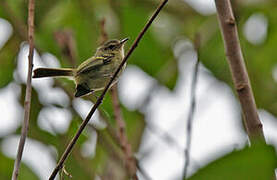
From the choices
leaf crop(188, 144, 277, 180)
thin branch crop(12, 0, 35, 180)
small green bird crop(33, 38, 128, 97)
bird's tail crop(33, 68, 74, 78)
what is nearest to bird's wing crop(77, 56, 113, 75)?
small green bird crop(33, 38, 128, 97)

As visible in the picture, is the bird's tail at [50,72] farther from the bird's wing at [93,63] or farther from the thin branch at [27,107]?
the thin branch at [27,107]

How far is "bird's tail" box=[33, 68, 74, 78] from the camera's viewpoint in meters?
3.10

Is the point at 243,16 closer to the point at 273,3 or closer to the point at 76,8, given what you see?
the point at 273,3

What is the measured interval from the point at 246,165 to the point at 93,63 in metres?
2.28

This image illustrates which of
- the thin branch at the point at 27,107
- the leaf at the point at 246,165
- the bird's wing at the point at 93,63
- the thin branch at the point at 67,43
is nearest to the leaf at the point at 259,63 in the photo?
the bird's wing at the point at 93,63

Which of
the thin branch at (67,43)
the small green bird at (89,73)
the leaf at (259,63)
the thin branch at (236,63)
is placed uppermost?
the thin branch at (236,63)

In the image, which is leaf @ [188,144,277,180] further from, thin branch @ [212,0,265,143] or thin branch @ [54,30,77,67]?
thin branch @ [54,30,77,67]

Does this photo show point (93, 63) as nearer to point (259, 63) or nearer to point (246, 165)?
point (259, 63)

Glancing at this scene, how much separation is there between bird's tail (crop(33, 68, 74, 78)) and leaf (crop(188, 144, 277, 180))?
2.07 metres

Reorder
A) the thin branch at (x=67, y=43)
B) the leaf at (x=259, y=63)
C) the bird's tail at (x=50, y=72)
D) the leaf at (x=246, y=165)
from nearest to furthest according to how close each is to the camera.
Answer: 1. the leaf at (x=246, y=165)
2. the bird's tail at (x=50, y=72)
3. the thin branch at (x=67, y=43)
4. the leaf at (x=259, y=63)

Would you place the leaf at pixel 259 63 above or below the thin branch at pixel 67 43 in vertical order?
below

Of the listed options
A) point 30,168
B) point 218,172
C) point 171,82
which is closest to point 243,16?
point 171,82

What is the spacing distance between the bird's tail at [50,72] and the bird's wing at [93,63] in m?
0.10

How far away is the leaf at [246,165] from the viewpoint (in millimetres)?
1162
